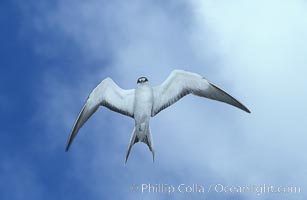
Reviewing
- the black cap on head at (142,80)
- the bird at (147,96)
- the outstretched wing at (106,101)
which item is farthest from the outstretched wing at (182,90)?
the outstretched wing at (106,101)

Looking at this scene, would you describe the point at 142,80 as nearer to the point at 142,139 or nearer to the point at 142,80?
the point at 142,80

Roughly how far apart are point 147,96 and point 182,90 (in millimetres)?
952

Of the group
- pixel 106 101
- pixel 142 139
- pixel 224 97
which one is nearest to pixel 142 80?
pixel 106 101

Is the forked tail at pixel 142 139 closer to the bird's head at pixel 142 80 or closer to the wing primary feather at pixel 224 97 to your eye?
the bird's head at pixel 142 80

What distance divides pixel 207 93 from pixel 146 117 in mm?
1715

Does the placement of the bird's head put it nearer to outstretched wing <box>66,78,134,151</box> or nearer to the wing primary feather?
outstretched wing <box>66,78,134,151</box>

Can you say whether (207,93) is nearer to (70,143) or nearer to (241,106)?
(241,106)

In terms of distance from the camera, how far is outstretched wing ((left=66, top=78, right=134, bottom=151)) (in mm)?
17219

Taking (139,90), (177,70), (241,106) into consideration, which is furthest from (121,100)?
(241,106)

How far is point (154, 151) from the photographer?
16562 mm

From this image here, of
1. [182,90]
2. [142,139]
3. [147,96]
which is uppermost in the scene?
[182,90]

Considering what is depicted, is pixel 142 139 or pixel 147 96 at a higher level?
pixel 147 96

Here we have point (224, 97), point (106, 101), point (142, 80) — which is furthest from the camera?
point (106, 101)

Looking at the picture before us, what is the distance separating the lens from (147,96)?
55.3 feet
